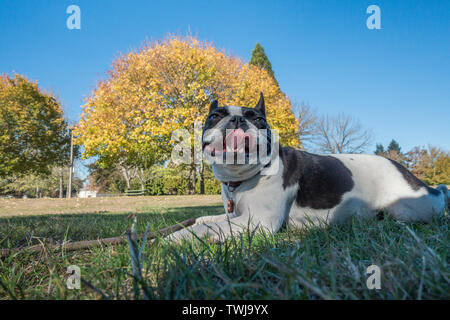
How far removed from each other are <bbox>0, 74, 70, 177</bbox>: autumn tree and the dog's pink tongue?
2336 cm

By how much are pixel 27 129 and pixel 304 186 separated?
24.2 metres

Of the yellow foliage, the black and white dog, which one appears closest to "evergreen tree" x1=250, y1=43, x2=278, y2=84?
the yellow foliage

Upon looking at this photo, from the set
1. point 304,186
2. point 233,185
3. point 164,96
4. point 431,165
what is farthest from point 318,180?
point 431,165

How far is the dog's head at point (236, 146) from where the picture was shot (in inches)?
90.8

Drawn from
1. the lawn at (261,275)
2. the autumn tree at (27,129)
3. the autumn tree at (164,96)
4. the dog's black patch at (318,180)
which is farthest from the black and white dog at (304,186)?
the autumn tree at (27,129)

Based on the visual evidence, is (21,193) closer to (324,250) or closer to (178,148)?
(178,148)

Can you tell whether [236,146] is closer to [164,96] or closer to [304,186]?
[304,186]

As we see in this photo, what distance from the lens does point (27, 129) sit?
66.4 feet

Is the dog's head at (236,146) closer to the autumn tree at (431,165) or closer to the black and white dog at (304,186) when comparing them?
the black and white dog at (304,186)

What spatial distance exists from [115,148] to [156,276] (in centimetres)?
1565

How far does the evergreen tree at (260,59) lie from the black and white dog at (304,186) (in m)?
26.1
